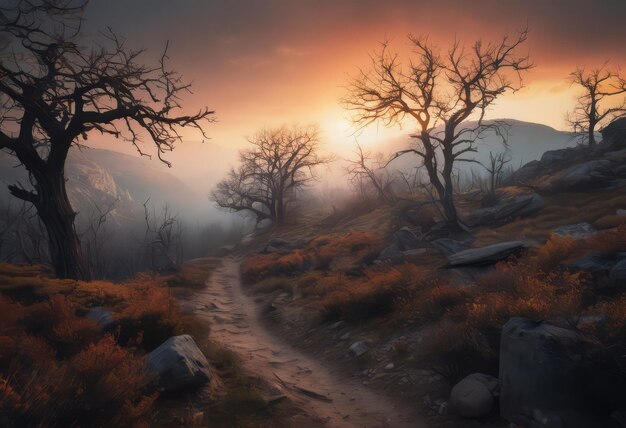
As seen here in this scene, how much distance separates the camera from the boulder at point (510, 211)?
19.9 m

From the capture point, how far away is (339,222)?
143ft

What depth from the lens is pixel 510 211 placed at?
20.2 m

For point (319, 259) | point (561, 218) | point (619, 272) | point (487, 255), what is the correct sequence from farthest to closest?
1. point (319, 259)
2. point (561, 218)
3. point (487, 255)
4. point (619, 272)

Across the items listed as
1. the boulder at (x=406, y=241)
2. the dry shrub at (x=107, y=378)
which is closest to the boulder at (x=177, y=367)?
the dry shrub at (x=107, y=378)

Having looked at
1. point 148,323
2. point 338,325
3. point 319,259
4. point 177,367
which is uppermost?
point 148,323

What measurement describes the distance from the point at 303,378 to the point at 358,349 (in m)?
1.49

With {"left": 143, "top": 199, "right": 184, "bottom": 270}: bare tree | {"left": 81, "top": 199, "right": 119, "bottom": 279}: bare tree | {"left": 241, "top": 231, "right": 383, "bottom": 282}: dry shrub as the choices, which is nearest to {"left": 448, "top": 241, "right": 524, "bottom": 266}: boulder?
{"left": 241, "top": 231, "right": 383, "bottom": 282}: dry shrub

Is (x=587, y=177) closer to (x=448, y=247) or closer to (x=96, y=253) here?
(x=448, y=247)

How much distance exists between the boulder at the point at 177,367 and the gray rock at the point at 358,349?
352cm

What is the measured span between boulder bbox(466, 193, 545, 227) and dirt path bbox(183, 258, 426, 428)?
14520 millimetres

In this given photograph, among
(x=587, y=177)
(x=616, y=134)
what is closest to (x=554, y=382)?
(x=587, y=177)

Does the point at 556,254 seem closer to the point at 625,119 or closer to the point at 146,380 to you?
the point at 146,380

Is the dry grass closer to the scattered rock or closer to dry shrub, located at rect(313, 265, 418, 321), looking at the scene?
dry shrub, located at rect(313, 265, 418, 321)

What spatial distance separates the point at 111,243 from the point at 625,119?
115942 mm
